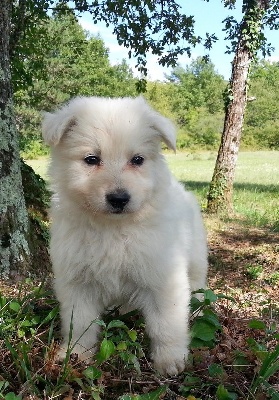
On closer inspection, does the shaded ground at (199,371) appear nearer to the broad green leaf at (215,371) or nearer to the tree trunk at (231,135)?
the broad green leaf at (215,371)

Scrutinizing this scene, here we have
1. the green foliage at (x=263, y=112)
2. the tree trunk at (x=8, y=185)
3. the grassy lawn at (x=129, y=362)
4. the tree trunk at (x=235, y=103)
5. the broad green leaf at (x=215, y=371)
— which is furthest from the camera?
the green foliage at (x=263, y=112)

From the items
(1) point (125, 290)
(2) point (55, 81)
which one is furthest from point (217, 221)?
(2) point (55, 81)

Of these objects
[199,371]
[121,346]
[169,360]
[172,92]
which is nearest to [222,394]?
[199,371]

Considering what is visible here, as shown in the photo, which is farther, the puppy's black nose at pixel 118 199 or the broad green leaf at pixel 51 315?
the broad green leaf at pixel 51 315

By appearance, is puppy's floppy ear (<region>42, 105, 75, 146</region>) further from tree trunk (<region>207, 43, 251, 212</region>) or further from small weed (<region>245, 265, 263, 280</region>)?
tree trunk (<region>207, 43, 251, 212</region>)

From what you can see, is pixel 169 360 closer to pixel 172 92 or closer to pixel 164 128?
pixel 164 128

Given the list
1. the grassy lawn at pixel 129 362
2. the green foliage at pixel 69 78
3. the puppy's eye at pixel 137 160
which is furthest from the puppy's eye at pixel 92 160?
the green foliage at pixel 69 78

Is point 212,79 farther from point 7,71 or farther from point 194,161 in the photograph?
point 7,71

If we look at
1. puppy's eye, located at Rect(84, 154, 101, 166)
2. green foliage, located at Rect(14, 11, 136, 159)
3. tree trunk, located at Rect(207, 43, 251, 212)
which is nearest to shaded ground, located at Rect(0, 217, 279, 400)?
puppy's eye, located at Rect(84, 154, 101, 166)
